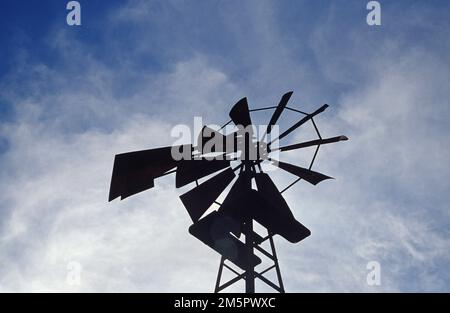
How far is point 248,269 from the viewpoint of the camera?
26.7ft

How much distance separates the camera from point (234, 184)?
935 cm

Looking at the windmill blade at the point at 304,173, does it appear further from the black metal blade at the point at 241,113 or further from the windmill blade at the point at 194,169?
the windmill blade at the point at 194,169

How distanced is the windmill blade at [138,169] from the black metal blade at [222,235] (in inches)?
59.2

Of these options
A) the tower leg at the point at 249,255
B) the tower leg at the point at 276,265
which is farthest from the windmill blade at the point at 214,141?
the tower leg at the point at 276,265

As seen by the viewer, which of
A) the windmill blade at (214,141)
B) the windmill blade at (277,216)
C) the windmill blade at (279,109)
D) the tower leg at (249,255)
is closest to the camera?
the tower leg at (249,255)

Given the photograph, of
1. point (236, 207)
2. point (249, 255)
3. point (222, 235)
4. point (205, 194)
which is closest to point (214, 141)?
point (205, 194)

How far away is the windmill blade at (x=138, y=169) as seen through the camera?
28.9ft

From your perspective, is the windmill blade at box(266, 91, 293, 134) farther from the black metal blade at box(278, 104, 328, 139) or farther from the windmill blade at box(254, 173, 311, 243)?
the windmill blade at box(254, 173, 311, 243)

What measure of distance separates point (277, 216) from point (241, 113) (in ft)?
7.88

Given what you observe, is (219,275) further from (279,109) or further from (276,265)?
(279,109)

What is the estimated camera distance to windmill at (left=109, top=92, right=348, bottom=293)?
8.51 metres

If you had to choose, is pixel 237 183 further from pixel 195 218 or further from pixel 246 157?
pixel 195 218

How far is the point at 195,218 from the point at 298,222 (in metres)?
2.16
